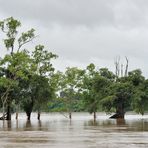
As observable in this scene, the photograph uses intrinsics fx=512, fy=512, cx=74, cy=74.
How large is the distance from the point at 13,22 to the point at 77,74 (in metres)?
26.5

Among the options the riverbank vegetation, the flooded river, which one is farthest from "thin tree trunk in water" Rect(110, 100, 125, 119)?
the flooded river

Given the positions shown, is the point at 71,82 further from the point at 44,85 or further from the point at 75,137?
the point at 75,137

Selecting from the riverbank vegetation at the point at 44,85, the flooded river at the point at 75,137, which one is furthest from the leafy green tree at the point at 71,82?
the flooded river at the point at 75,137

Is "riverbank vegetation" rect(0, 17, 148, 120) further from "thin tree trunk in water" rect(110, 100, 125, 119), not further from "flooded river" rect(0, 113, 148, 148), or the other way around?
"flooded river" rect(0, 113, 148, 148)

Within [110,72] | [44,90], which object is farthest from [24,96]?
[110,72]

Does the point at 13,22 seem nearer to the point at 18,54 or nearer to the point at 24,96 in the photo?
the point at 18,54

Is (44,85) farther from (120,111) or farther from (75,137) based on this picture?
(75,137)

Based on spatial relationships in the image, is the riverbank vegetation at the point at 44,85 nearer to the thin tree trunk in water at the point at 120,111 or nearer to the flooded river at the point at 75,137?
the thin tree trunk in water at the point at 120,111

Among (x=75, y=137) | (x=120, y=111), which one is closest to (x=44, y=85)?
(x=120, y=111)

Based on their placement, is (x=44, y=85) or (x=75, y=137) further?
(x=44, y=85)

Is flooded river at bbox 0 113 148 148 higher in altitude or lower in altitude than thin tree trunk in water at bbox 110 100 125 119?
lower

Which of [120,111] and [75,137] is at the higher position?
[120,111]

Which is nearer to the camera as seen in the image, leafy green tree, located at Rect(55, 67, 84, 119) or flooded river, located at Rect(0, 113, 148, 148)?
flooded river, located at Rect(0, 113, 148, 148)

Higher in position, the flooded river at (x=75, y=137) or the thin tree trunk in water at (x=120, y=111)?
the thin tree trunk in water at (x=120, y=111)
